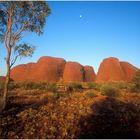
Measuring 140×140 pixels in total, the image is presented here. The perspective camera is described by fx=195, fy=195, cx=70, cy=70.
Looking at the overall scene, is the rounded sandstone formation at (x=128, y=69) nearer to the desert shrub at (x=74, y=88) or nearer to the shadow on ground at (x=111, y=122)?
the desert shrub at (x=74, y=88)

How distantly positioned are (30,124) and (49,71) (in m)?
56.0

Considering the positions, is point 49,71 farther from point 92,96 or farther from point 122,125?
point 122,125

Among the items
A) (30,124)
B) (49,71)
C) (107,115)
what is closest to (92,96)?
(107,115)

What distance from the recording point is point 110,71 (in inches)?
2463

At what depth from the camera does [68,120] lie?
10094 mm

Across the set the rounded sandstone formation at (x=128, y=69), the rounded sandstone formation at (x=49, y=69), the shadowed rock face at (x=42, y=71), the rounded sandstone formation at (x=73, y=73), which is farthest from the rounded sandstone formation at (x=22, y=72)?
the rounded sandstone formation at (x=128, y=69)

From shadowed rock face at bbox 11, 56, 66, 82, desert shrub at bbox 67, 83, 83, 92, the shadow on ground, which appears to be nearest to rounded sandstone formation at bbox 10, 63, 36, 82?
shadowed rock face at bbox 11, 56, 66, 82

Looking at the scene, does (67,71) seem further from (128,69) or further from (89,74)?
(128,69)

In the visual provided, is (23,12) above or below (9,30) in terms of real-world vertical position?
above

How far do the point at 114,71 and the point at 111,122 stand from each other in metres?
53.3

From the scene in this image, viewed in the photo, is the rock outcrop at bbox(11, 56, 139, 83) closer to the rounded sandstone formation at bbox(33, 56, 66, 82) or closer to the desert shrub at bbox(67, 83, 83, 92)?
the rounded sandstone formation at bbox(33, 56, 66, 82)

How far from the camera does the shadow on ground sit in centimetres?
844

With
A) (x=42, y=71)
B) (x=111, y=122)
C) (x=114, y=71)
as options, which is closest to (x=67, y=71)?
(x=42, y=71)

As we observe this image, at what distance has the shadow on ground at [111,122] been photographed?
8.44m
